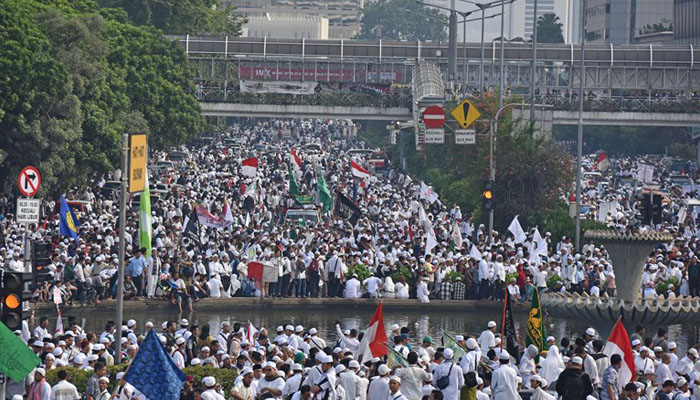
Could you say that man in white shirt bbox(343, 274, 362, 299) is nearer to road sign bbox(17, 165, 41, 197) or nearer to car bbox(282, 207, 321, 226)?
road sign bbox(17, 165, 41, 197)

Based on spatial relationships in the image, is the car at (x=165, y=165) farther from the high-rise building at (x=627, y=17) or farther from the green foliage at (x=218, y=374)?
the high-rise building at (x=627, y=17)

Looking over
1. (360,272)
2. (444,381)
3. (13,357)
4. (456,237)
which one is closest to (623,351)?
(444,381)

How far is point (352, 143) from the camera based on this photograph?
11700 cm

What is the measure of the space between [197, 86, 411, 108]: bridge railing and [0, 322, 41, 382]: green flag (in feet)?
215

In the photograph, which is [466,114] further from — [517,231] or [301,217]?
[517,231]

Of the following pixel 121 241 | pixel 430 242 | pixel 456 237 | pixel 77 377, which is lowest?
pixel 77 377

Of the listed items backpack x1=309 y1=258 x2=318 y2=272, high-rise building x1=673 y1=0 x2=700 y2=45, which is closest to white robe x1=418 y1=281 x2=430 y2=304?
backpack x1=309 y1=258 x2=318 y2=272

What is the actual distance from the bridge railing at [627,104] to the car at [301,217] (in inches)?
1350

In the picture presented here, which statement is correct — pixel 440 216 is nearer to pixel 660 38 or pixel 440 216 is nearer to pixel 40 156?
pixel 40 156

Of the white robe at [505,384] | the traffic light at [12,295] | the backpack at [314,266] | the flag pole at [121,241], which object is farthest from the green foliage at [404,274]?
the traffic light at [12,295]

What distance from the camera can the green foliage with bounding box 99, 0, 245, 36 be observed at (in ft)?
295

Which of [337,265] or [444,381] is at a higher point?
[337,265]

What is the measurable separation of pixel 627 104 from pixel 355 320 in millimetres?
49711

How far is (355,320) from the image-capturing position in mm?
37156
